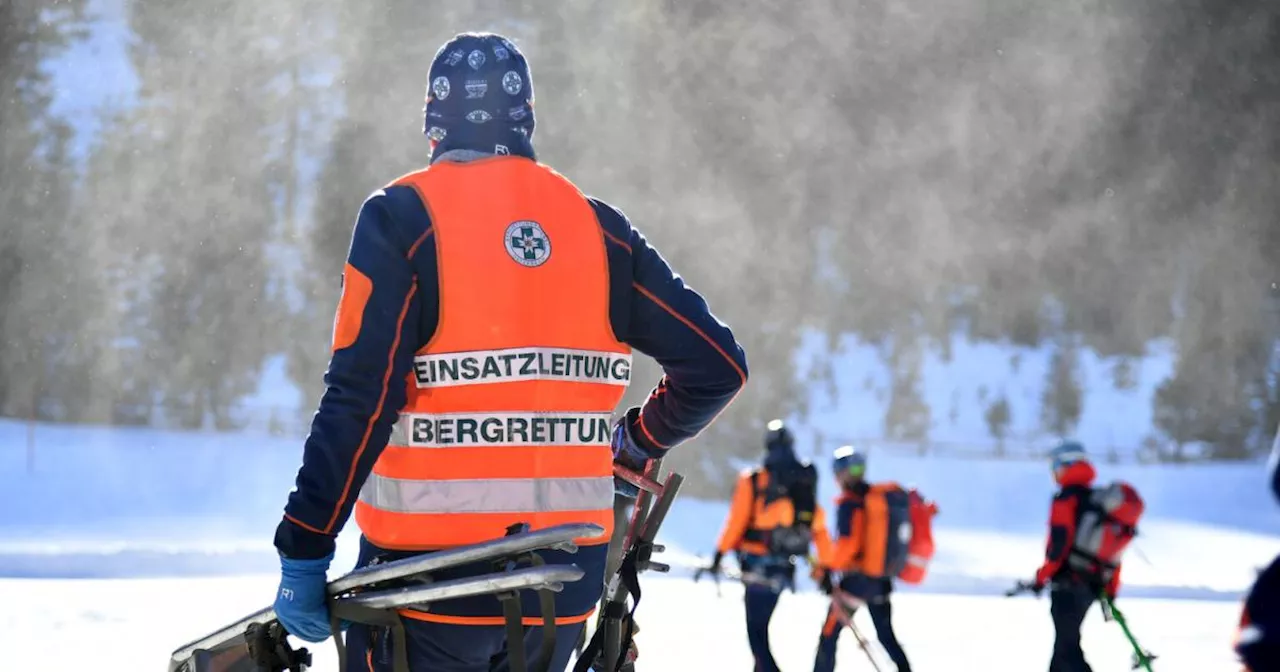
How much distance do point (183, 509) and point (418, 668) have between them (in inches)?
876

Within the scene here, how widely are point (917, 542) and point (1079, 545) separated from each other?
98 centimetres

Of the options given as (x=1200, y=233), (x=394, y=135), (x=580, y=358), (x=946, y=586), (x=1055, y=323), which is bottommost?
(x=946, y=586)

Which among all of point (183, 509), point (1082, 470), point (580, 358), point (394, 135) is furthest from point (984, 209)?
point (580, 358)

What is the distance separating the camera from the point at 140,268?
2653 centimetres

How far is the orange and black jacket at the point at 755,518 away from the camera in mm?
7281

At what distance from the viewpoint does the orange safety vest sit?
2.23 m

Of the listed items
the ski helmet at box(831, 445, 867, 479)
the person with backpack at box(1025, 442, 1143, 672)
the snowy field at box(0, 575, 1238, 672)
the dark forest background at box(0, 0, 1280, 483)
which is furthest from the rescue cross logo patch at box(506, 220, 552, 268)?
the dark forest background at box(0, 0, 1280, 483)

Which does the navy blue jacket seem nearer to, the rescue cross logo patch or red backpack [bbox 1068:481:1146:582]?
the rescue cross logo patch

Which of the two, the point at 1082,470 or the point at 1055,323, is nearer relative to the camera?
the point at 1082,470

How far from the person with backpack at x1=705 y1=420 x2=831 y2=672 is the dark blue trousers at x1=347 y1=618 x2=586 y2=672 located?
494 centimetres

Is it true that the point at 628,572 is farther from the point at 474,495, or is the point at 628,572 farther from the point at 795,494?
the point at 795,494

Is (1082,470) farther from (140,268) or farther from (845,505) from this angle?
(140,268)

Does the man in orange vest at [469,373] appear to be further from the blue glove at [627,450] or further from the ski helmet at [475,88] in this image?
the blue glove at [627,450]

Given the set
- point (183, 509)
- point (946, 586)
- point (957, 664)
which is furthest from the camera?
point (183, 509)
